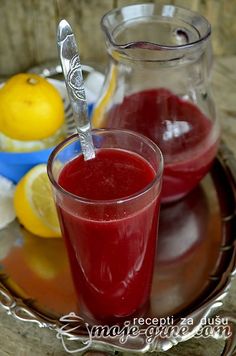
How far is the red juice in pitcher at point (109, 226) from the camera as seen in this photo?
Result: 2.17 feet

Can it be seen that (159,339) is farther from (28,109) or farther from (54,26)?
(54,26)

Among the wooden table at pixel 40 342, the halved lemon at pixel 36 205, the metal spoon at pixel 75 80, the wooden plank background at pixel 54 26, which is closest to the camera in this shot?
the metal spoon at pixel 75 80

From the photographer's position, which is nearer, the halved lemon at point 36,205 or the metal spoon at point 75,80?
the metal spoon at point 75,80

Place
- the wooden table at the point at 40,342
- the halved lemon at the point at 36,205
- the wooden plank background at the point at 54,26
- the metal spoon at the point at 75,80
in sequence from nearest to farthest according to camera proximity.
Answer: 1. the metal spoon at the point at 75,80
2. the wooden table at the point at 40,342
3. the halved lemon at the point at 36,205
4. the wooden plank background at the point at 54,26

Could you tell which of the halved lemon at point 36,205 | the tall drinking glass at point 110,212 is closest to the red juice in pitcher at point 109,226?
the tall drinking glass at point 110,212

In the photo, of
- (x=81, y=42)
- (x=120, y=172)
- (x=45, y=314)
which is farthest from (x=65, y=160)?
(x=81, y=42)

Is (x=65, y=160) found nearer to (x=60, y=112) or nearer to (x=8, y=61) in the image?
(x=60, y=112)

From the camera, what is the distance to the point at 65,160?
716 millimetres

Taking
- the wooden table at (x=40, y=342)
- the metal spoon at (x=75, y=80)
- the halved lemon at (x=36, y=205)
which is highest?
the metal spoon at (x=75, y=80)

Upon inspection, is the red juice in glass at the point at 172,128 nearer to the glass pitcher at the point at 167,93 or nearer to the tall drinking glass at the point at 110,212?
the glass pitcher at the point at 167,93

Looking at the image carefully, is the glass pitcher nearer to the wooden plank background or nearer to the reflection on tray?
the reflection on tray

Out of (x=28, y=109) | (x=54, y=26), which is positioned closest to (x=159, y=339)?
(x=28, y=109)

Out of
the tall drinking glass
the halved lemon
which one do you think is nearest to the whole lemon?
the halved lemon

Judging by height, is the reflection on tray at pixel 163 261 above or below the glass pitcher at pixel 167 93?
below
